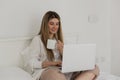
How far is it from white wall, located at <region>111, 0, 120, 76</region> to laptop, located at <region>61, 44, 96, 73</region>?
3.74ft

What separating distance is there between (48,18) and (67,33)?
0.44 m

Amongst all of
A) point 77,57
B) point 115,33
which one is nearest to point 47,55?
point 77,57

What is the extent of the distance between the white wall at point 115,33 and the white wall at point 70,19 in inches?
2.5

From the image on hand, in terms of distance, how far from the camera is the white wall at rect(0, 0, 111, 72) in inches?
86.6

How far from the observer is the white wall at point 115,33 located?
9.72 ft

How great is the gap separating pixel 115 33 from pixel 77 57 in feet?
4.20

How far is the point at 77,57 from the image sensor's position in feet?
6.11

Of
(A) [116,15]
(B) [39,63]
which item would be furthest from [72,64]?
(A) [116,15]

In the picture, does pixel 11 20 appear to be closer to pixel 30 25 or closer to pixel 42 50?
pixel 30 25

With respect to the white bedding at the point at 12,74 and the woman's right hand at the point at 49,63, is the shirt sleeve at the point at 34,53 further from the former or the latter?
the white bedding at the point at 12,74

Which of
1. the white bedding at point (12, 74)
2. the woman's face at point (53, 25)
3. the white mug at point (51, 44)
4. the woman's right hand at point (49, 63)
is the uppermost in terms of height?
the woman's face at point (53, 25)

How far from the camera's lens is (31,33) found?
2.34m

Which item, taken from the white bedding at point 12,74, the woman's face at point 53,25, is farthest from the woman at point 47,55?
the white bedding at point 12,74

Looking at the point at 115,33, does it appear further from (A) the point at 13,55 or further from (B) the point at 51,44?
(A) the point at 13,55
